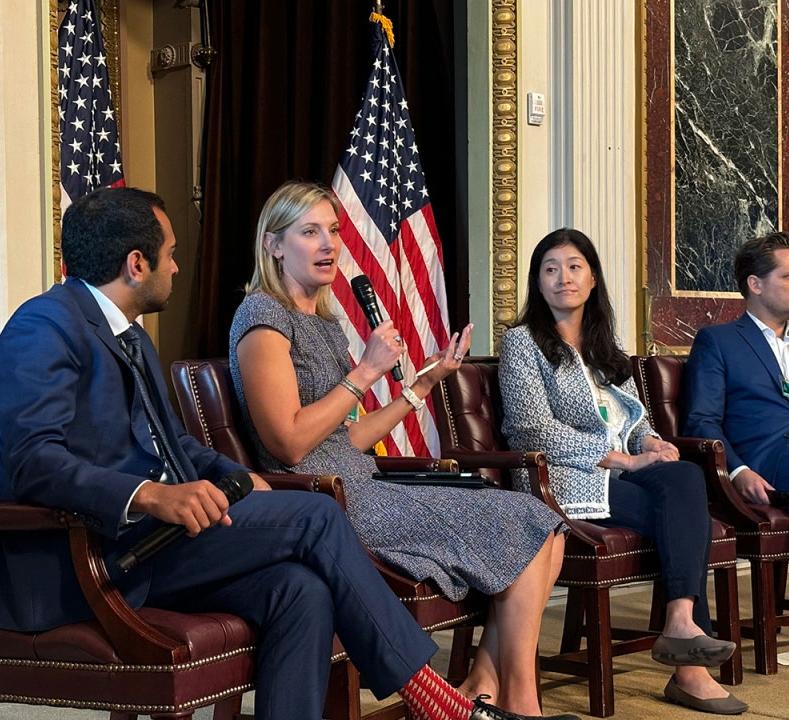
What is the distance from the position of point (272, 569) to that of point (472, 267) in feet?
9.19

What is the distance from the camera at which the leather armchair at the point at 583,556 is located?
331 cm

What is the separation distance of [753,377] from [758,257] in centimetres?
42

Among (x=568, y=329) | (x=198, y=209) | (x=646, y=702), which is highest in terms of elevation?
(x=198, y=209)

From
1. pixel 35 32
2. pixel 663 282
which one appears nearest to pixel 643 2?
pixel 663 282

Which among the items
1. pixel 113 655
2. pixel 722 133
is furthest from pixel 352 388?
pixel 722 133

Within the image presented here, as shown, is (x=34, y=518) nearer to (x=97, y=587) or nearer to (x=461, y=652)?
(x=97, y=587)

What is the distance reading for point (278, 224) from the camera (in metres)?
3.09

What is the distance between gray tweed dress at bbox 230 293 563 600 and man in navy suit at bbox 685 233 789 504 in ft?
4.36

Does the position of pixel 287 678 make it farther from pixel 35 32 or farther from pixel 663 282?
pixel 663 282

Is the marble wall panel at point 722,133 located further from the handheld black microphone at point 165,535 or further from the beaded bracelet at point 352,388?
the handheld black microphone at point 165,535

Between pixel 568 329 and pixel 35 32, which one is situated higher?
pixel 35 32

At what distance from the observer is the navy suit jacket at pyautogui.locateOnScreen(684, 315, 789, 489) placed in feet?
13.3

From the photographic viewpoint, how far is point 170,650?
81.6 inches

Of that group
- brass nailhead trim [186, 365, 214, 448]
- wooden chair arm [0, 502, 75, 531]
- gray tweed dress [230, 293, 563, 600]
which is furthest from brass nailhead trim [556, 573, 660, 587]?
wooden chair arm [0, 502, 75, 531]
